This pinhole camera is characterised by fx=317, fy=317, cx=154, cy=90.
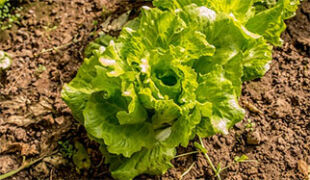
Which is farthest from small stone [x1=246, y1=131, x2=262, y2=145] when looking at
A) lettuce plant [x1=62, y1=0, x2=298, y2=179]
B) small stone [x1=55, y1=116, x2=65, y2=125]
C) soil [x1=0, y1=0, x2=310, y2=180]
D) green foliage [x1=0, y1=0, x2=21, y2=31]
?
Answer: green foliage [x1=0, y1=0, x2=21, y2=31]

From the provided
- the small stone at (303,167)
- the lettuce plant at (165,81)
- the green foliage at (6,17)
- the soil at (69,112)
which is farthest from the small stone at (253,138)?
the green foliage at (6,17)

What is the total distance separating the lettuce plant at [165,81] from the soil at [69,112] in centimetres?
44

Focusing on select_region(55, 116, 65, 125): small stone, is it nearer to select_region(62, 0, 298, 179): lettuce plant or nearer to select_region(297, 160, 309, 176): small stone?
select_region(62, 0, 298, 179): lettuce plant

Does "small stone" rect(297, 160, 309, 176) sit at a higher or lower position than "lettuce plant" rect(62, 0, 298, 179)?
lower

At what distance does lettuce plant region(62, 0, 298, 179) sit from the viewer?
1688mm

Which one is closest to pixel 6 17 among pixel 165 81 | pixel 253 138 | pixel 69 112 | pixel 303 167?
pixel 69 112

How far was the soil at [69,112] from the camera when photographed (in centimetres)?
222

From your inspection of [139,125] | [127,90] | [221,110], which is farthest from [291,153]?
[127,90]

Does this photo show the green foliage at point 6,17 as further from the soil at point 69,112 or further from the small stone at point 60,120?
the small stone at point 60,120

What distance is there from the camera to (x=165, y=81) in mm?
1798

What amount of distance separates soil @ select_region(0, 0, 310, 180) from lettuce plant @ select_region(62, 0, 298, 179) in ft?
1.43

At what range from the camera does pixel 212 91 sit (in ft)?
5.84

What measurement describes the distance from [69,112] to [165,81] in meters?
0.93

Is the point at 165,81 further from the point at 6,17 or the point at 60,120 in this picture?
the point at 6,17
